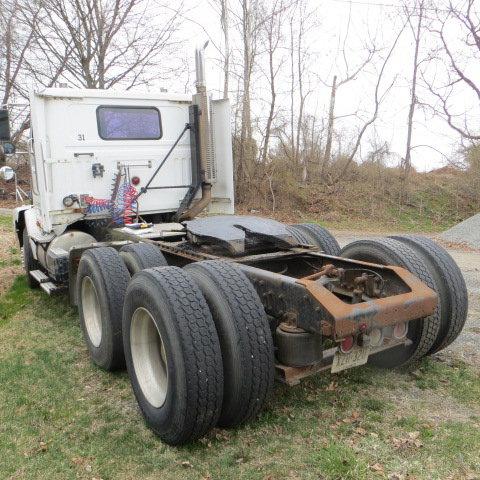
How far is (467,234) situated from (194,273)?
488 inches

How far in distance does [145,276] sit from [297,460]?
1500 mm

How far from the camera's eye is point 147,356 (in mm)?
3689

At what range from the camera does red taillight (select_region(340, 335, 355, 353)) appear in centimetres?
320

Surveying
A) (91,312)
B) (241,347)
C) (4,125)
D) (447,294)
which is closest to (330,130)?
(4,125)

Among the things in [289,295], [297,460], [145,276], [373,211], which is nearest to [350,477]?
[297,460]

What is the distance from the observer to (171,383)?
3090 millimetres

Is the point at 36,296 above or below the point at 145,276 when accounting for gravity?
Answer: below

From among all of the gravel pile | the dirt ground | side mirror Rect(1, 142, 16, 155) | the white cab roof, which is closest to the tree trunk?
the gravel pile

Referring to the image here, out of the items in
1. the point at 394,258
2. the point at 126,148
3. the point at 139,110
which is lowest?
the point at 394,258

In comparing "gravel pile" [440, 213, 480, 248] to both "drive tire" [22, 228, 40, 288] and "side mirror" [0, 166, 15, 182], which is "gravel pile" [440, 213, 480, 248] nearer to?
"drive tire" [22, 228, 40, 288]

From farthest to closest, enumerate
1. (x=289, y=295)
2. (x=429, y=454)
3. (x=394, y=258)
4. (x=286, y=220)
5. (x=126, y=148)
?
(x=286, y=220) → (x=126, y=148) → (x=394, y=258) → (x=289, y=295) → (x=429, y=454)

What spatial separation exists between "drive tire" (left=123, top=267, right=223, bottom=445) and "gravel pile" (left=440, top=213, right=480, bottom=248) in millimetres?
11664

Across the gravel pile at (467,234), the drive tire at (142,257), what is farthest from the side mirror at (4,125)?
the gravel pile at (467,234)

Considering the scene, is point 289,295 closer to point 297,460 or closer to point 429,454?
point 297,460
